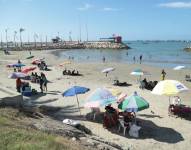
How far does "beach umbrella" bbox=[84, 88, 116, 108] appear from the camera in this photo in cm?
1591

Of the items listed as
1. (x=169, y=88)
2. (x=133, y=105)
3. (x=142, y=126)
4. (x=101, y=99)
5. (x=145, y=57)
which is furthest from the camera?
(x=145, y=57)

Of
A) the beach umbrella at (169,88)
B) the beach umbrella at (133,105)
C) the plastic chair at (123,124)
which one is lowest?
the plastic chair at (123,124)

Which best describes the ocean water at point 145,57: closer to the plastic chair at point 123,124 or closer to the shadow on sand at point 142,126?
the shadow on sand at point 142,126

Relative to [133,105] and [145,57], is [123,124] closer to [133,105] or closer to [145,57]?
[133,105]

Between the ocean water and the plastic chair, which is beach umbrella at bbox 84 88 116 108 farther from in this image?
the ocean water

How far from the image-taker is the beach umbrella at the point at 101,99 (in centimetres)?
1591

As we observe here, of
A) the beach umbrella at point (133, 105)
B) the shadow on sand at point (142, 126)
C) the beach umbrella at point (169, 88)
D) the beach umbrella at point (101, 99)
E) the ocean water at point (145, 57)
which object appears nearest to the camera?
the shadow on sand at point (142, 126)

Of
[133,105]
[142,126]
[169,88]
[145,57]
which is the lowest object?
[145,57]

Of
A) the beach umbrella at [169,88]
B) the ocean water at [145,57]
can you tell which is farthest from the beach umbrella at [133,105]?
the ocean water at [145,57]

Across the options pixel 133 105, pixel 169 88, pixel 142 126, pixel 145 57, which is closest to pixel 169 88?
pixel 169 88

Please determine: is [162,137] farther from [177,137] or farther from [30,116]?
[30,116]

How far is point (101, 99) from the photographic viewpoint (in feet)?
52.7

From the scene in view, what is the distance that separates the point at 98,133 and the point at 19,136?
6.10m

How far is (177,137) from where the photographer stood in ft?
47.5
